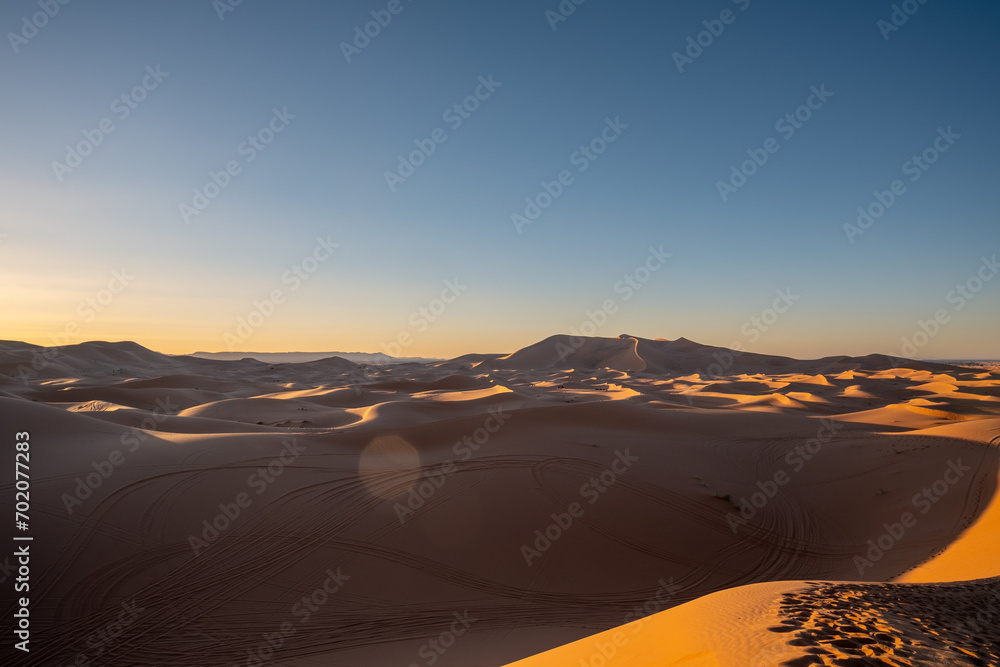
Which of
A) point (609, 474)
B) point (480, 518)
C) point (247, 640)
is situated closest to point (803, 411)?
point (609, 474)

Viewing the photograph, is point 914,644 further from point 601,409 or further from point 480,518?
point 601,409

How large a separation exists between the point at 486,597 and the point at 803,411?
17917 millimetres

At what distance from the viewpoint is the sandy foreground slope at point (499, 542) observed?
362cm

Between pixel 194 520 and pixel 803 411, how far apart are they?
2111cm

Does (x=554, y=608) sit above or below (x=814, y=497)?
below

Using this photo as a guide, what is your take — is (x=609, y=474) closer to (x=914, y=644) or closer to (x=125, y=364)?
(x=914, y=644)

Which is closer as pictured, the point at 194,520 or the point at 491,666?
the point at 491,666

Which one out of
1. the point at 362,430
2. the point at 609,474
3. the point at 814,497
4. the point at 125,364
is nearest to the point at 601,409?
the point at 609,474

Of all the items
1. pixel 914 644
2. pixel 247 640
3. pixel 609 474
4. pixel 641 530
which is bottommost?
pixel 247 640

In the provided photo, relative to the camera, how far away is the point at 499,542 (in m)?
7.50

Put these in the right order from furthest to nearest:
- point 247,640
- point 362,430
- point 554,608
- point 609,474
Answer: point 362,430 → point 609,474 → point 554,608 → point 247,640

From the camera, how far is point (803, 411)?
61.8ft

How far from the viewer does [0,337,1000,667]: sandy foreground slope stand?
3.62 metres

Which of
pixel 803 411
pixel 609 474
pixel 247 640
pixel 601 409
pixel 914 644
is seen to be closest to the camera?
pixel 914 644
